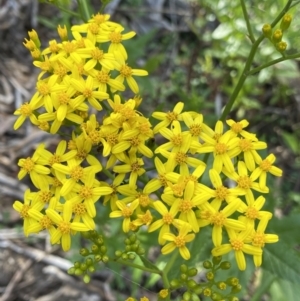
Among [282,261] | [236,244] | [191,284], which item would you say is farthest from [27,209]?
[282,261]

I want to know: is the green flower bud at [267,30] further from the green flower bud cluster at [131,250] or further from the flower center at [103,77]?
the green flower bud cluster at [131,250]

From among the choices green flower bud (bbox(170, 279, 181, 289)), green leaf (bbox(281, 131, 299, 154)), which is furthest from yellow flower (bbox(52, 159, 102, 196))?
green leaf (bbox(281, 131, 299, 154))

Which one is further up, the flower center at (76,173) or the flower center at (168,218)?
the flower center at (76,173)

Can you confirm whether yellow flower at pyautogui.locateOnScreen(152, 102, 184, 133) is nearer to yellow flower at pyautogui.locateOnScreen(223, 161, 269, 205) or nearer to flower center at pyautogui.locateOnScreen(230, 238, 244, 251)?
yellow flower at pyautogui.locateOnScreen(223, 161, 269, 205)

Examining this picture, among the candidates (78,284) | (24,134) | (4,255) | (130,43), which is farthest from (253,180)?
(24,134)

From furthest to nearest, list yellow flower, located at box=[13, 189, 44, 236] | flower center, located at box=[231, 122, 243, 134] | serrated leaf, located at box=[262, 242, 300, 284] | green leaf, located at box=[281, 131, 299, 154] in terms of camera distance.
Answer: green leaf, located at box=[281, 131, 299, 154] → serrated leaf, located at box=[262, 242, 300, 284] → flower center, located at box=[231, 122, 243, 134] → yellow flower, located at box=[13, 189, 44, 236]

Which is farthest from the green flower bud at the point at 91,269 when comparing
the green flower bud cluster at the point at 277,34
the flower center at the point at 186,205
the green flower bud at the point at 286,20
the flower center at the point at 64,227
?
the green flower bud at the point at 286,20
